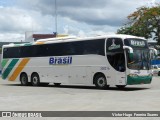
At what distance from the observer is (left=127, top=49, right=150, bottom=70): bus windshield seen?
2348cm

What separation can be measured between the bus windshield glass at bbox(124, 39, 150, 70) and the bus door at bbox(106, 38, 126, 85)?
41 cm

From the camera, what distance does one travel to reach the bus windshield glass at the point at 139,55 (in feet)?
77.3

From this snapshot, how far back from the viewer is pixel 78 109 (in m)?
13.9

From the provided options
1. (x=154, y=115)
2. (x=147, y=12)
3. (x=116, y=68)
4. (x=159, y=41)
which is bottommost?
(x=154, y=115)

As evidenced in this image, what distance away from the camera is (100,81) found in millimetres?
25109

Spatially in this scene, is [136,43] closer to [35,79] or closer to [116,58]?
[116,58]

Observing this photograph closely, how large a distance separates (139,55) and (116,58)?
53.8 inches

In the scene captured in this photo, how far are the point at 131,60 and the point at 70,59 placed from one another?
5.00 m

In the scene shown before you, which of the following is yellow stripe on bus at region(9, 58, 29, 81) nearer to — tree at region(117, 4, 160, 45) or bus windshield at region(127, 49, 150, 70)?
bus windshield at region(127, 49, 150, 70)

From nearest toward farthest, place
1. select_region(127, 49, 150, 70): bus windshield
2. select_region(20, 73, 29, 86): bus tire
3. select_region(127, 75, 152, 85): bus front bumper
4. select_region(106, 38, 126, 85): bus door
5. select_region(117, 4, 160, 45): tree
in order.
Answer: select_region(127, 75, 152, 85): bus front bumper
select_region(127, 49, 150, 70): bus windshield
select_region(106, 38, 126, 85): bus door
select_region(20, 73, 29, 86): bus tire
select_region(117, 4, 160, 45): tree

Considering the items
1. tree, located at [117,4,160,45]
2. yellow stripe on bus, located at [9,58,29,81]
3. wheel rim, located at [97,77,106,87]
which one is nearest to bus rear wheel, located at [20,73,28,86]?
yellow stripe on bus, located at [9,58,29,81]

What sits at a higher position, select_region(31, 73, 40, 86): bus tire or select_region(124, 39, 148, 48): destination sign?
select_region(124, 39, 148, 48): destination sign

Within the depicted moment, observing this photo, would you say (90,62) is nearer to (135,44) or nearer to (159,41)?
(135,44)

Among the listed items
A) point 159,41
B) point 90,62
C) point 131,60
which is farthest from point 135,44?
point 159,41
